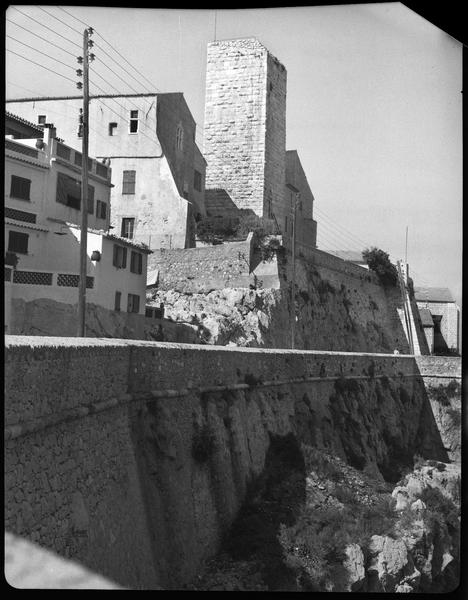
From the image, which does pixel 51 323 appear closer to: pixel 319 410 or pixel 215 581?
pixel 319 410

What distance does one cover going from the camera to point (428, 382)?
37.1m

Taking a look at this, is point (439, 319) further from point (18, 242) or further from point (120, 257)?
point (18, 242)

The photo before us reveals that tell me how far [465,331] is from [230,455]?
29.2 feet

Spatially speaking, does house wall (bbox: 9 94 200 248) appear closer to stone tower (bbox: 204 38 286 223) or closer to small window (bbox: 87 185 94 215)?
stone tower (bbox: 204 38 286 223)

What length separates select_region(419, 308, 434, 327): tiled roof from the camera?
51062 millimetres

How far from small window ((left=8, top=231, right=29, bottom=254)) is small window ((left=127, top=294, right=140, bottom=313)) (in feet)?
13.7

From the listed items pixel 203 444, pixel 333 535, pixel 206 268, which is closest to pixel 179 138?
pixel 206 268

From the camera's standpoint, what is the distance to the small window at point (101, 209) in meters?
29.6

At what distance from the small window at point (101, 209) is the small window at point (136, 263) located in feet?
8.65

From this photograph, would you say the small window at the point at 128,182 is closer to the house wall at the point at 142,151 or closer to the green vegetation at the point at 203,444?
the house wall at the point at 142,151

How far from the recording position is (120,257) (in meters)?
26.6

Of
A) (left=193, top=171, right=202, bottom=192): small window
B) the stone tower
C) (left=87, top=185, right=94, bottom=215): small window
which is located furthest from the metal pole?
the stone tower

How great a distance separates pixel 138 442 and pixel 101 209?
1888 cm

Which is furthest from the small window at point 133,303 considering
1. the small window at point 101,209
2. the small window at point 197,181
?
the small window at point 197,181
